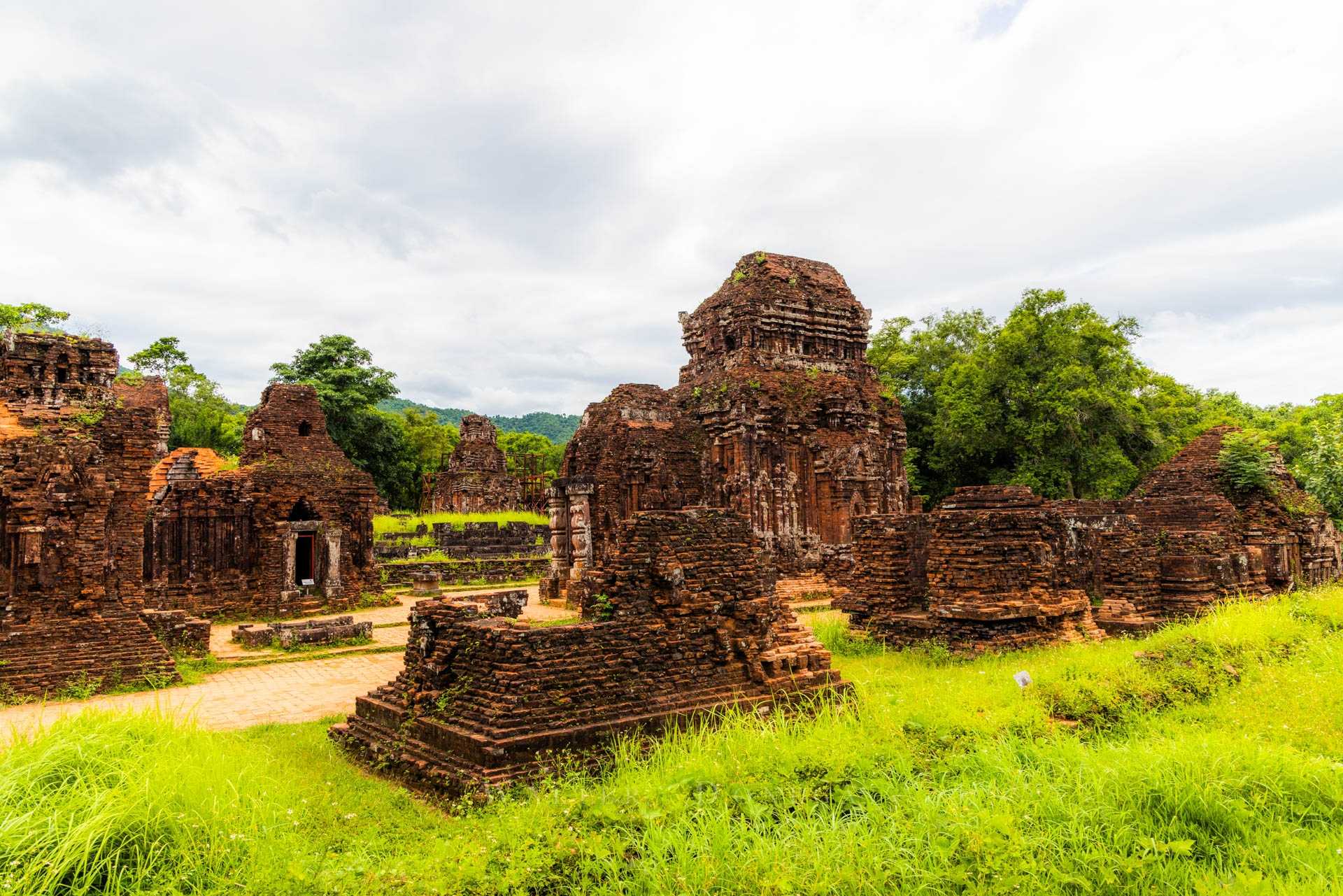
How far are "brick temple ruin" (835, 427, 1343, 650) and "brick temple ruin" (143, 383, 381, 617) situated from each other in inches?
473

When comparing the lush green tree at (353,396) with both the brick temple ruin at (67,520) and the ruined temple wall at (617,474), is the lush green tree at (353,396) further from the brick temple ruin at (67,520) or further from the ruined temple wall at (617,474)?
the brick temple ruin at (67,520)

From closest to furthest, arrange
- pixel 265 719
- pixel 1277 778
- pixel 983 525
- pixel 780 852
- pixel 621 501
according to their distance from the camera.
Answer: pixel 780 852 < pixel 1277 778 < pixel 265 719 < pixel 983 525 < pixel 621 501

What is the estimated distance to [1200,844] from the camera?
5.29 metres

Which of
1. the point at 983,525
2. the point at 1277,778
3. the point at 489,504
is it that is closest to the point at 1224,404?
the point at 489,504

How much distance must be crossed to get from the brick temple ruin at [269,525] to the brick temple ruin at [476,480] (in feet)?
54.6

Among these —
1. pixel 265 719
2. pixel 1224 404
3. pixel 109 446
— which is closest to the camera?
pixel 265 719

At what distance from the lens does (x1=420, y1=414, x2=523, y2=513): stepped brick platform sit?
37562 millimetres

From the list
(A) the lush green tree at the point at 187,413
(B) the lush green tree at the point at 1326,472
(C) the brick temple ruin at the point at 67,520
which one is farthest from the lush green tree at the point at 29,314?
(B) the lush green tree at the point at 1326,472

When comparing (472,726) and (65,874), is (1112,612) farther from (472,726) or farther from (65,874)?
(65,874)

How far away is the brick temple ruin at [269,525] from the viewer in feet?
58.6

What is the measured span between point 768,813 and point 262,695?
26.7 feet

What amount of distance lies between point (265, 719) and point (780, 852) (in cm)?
693

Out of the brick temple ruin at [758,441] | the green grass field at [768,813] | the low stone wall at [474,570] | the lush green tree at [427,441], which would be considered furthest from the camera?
the lush green tree at [427,441]

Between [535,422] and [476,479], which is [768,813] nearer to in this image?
[476,479]
